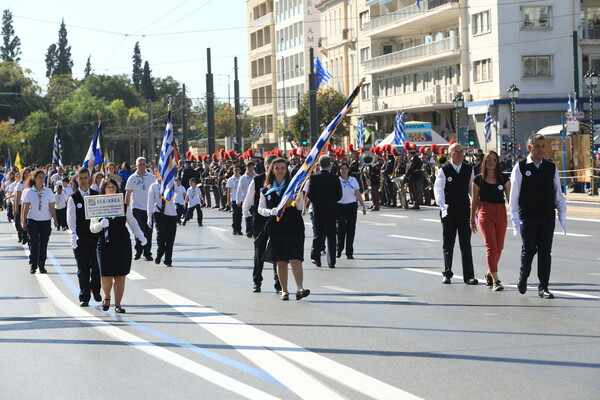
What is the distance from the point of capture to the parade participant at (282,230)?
13047 millimetres

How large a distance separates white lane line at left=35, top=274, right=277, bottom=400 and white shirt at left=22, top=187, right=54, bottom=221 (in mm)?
4366

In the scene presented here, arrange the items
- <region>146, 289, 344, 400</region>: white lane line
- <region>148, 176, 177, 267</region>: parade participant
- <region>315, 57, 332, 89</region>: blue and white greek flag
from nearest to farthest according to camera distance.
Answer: <region>146, 289, 344, 400</region>: white lane line, <region>148, 176, 177, 267</region>: parade participant, <region>315, 57, 332, 89</region>: blue and white greek flag

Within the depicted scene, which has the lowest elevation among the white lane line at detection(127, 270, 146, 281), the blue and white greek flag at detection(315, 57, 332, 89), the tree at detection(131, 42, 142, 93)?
the white lane line at detection(127, 270, 146, 281)

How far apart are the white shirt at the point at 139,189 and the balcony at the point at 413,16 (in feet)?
148

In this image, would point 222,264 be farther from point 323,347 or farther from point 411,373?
point 411,373

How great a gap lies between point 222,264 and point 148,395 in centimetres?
1118

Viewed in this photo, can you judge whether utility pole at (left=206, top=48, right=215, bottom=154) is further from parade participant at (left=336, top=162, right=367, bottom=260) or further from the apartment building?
the apartment building

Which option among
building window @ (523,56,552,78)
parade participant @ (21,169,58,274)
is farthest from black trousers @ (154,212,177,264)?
building window @ (523,56,552,78)

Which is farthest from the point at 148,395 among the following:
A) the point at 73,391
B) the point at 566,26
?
the point at 566,26

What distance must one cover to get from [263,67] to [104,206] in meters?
103

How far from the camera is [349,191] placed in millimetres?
18922

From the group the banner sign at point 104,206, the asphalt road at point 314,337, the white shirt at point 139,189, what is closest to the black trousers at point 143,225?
the white shirt at point 139,189

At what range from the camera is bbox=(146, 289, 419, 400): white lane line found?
7.46m

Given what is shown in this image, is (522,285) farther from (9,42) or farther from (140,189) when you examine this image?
(9,42)
